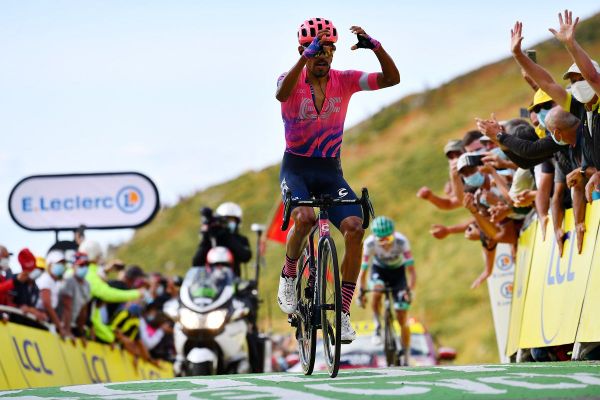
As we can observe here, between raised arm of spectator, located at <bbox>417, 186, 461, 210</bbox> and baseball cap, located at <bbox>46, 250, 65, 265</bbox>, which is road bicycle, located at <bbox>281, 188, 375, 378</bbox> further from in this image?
baseball cap, located at <bbox>46, 250, 65, 265</bbox>

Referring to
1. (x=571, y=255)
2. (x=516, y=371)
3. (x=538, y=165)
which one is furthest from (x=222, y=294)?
(x=516, y=371)

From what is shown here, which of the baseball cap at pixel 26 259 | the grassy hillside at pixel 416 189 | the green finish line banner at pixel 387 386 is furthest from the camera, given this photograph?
the grassy hillside at pixel 416 189

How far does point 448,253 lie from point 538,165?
50038 millimetres

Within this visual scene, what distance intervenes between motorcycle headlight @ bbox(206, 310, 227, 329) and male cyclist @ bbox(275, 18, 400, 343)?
7464 mm

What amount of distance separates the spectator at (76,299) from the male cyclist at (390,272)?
12.4 ft

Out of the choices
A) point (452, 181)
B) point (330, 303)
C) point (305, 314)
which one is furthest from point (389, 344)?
point (330, 303)

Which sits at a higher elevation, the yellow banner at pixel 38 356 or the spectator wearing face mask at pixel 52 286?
the spectator wearing face mask at pixel 52 286

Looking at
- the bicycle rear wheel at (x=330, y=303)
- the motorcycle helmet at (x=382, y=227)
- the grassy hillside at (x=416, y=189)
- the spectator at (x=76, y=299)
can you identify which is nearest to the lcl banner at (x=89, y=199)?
the spectator at (x=76, y=299)

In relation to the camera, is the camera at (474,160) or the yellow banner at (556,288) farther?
the camera at (474,160)

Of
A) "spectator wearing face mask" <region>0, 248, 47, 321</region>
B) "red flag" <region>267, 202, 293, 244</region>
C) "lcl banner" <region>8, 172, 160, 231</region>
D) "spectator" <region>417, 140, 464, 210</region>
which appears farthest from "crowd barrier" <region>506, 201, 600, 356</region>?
"lcl banner" <region>8, 172, 160, 231</region>

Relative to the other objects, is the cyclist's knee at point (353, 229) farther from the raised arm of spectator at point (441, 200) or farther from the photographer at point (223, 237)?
the photographer at point (223, 237)

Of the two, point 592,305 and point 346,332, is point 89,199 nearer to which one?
point 592,305

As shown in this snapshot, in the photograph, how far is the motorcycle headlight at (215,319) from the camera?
1884 centimetres

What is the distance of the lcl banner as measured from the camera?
81.8 ft
